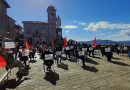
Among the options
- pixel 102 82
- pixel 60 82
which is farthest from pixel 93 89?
pixel 60 82

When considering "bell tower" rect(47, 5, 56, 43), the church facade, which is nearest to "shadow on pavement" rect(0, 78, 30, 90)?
"bell tower" rect(47, 5, 56, 43)

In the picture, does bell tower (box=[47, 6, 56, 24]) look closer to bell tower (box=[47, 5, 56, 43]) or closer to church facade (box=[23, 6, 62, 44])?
bell tower (box=[47, 5, 56, 43])

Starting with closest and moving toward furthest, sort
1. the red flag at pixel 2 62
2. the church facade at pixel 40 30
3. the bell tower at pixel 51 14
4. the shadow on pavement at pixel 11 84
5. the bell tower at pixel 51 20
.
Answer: the shadow on pavement at pixel 11 84
the red flag at pixel 2 62
the bell tower at pixel 51 14
the bell tower at pixel 51 20
the church facade at pixel 40 30

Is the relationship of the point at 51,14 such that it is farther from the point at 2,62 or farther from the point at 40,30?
the point at 2,62

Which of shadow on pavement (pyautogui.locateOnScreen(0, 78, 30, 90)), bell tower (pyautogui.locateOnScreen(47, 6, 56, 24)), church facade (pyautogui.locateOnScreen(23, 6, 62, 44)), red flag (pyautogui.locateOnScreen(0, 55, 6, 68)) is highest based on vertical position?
bell tower (pyautogui.locateOnScreen(47, 6, 56, 24))

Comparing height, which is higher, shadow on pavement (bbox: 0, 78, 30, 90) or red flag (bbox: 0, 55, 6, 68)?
red flag (bbox: 0, 55, 6, 68)

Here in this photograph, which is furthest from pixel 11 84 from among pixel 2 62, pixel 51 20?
pixel 51 20

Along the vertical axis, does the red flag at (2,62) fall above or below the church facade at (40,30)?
below

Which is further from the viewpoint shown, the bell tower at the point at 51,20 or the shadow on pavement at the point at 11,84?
the bell tower at the point at 51,20

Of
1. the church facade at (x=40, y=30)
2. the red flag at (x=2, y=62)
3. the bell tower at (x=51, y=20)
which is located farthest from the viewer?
the church facade at (x=40, y=30)

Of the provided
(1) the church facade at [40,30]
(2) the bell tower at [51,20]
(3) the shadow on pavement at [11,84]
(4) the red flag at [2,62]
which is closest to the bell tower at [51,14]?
(2) the bell tower at [51,20]

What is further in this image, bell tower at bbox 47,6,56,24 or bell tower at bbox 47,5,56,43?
bell tower at bbox 47,5,56,43

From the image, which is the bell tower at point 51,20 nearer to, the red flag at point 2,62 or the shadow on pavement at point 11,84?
the red flag at point 2,62

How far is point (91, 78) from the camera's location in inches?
459
